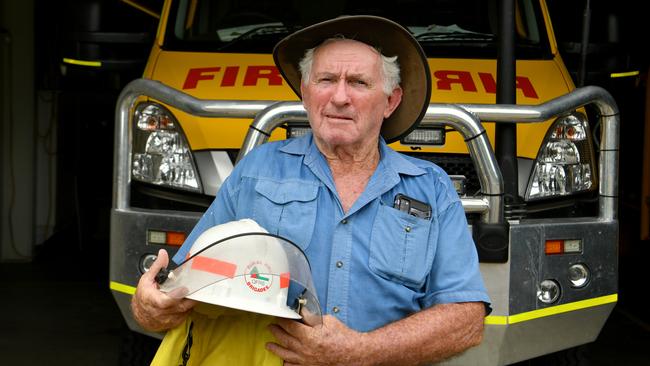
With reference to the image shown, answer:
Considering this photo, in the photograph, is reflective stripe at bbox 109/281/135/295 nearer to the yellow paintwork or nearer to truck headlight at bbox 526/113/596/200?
the yellow paintwork

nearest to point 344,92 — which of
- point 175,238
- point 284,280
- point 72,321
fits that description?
point 284,280

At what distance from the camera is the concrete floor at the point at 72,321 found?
644 centimetres

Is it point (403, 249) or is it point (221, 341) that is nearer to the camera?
point (221, 341)

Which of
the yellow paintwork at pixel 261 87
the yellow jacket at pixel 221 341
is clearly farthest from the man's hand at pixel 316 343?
the yellow paintwork at pixel 261 87

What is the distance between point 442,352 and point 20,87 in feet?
22.4

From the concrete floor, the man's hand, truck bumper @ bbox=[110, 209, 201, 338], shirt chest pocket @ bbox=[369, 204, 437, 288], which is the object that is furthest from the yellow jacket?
the concrete floor

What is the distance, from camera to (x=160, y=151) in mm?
4473

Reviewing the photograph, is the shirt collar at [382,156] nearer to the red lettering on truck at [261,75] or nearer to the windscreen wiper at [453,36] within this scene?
the red lettering on truck at [261,75]

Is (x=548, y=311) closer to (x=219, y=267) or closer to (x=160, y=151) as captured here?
(x=160, y=151)

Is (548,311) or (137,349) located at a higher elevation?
(548,311)

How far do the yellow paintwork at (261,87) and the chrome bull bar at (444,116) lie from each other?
0.27 metres

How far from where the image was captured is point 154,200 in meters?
4.52

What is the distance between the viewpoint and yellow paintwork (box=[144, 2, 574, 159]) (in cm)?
448

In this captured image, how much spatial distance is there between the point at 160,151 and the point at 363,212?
167 cm
